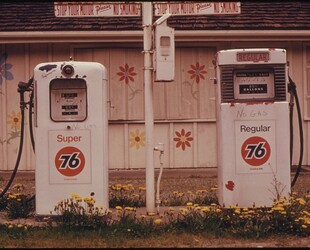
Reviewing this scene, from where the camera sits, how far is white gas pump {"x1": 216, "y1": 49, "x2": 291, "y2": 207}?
307 inches

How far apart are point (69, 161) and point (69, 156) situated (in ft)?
0.19

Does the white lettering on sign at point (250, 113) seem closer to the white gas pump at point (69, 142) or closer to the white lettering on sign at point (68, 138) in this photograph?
the white gas pump at point (69, 142)

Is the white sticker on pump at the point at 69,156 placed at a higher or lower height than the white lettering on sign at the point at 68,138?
lower

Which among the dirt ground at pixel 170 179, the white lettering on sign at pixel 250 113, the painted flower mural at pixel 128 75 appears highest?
the painted flower mural at pixel 128 75

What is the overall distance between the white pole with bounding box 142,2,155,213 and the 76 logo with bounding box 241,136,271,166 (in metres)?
1.10

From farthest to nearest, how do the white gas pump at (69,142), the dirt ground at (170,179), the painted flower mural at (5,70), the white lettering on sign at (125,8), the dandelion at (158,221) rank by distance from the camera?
1. the painted flower mural at (5,70)
2. the dirt ground at (170,179)
3. the white lettering on sign at (125,8)
4. the white gas pump at (69,142)
5. the dandelion at (158,221)

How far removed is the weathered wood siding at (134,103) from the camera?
13227mm

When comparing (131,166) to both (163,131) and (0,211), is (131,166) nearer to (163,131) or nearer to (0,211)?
(163,131)

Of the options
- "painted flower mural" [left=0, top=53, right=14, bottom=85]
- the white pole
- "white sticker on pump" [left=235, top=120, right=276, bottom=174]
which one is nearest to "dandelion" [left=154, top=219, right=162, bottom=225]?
the white pole

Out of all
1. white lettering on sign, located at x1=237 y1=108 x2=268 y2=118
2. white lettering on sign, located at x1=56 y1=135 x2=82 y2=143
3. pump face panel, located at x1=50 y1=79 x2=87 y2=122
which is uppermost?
pump face panel, located at x1=50 y1=79 x2=87 y2=122

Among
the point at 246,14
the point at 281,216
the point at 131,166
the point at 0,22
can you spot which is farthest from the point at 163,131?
the point at 281,216

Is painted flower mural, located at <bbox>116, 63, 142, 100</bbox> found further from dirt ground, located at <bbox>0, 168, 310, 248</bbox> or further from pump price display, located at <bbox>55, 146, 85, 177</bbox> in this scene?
pump price display, located at <bbox>55, 146, 85, 177</bbox>

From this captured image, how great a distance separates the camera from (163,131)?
13289mm

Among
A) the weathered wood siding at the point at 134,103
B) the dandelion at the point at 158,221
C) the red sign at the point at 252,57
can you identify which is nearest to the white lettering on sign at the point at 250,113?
the red sign at the point at 252,57
